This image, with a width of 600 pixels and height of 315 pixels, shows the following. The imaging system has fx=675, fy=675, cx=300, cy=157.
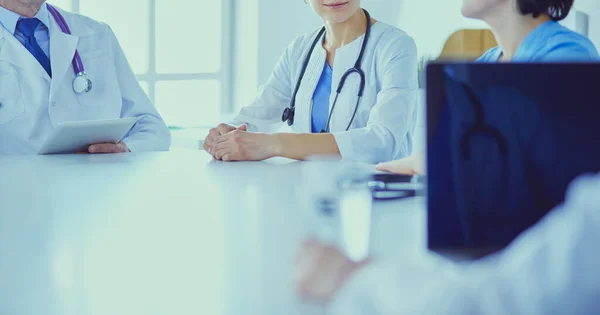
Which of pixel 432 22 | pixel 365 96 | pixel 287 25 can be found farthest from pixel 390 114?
pixel 287 25

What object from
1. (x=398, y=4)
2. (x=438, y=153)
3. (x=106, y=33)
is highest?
(x=398, y=4)

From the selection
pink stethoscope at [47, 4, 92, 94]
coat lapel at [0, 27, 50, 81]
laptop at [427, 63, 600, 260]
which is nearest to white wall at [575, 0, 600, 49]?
pink stethoscope at [47, 4, 92, 94]

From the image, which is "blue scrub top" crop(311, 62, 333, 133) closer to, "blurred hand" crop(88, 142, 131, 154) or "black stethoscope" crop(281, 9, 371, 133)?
"black stethoscope" crop(281, 9, 371, 133)

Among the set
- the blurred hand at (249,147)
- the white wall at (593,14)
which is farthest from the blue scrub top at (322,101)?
the white wall at (593,14)

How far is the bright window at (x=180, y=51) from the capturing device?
4.46 m

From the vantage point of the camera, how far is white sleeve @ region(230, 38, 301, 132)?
6.50 feet

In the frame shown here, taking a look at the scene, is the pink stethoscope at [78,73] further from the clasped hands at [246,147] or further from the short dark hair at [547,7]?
the short dark hair at [547,7]

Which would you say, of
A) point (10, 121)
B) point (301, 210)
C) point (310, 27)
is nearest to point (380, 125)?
point (301, 210)

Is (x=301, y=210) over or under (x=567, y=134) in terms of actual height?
under

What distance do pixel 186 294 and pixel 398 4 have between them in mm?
3396

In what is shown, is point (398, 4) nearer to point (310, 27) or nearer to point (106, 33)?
point (310, 27)

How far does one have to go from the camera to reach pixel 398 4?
12.1 ft

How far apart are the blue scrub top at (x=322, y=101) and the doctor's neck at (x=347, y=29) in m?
0.07

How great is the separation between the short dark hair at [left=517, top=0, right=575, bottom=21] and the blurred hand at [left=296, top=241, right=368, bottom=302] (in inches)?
37.0
